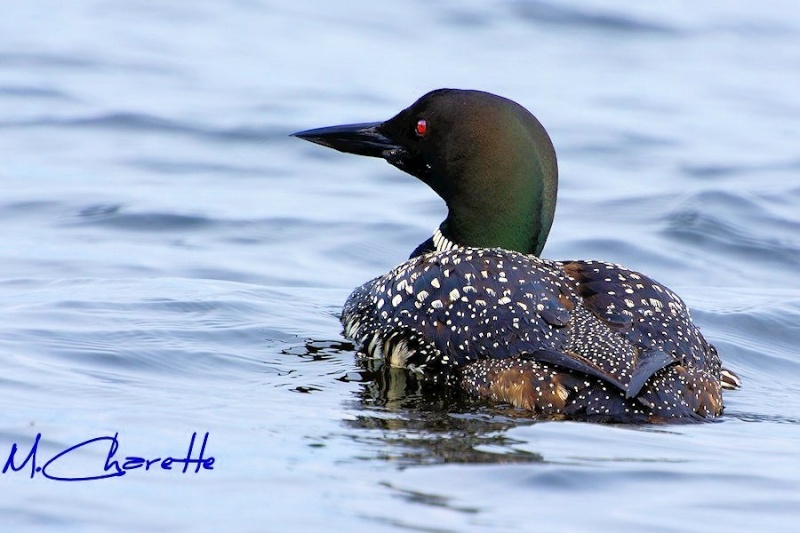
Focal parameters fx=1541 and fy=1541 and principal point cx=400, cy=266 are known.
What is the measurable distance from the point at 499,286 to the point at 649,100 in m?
6.76

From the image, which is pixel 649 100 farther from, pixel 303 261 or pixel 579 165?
pixel 303 261

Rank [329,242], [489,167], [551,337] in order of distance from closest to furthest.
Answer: [551,337], [489,167], [329,242]

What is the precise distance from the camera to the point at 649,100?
11328 millimetres

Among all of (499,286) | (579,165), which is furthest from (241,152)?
(499,286)

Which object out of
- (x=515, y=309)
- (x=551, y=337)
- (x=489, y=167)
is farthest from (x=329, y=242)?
(x=551, y=337)

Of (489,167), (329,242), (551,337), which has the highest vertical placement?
(489,167)

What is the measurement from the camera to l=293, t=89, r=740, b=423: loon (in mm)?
4539
